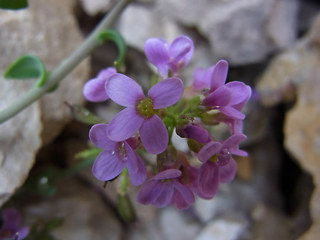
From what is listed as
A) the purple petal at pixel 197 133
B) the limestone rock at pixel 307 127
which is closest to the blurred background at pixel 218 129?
the limestone rock at pixel 307 127

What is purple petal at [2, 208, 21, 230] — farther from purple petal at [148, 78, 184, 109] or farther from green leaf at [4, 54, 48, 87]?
purple petal at [148, 78, 184, 109]

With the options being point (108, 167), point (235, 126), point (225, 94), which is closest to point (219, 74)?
point (225, 94)

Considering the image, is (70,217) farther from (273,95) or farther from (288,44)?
(288,44)

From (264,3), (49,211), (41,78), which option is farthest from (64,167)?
(264,3)

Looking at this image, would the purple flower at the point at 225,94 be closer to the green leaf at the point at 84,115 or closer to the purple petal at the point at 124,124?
the purple petal at the point at 124,124

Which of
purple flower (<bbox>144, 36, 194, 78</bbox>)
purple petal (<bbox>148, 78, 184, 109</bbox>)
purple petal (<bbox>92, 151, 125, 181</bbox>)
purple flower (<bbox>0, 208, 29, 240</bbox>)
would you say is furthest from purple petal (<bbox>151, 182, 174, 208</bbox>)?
purple flower (<bbox>0, 208, 29, 240</bbox>)

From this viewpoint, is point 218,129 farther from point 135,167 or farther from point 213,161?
point 135,167
